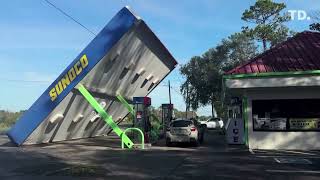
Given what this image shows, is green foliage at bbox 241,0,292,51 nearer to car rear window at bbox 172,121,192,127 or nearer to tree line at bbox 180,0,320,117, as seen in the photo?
tree line at bbox 180,0,320,117

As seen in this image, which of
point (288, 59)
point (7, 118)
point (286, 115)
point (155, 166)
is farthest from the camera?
point (7, 118)

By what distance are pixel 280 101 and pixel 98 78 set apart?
976 centimetres

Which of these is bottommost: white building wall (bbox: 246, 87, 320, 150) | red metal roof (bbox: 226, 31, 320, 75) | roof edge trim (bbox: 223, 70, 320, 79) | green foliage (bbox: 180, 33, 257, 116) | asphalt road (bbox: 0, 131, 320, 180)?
asphalt road (bbox: 0, 131, 320, 180)

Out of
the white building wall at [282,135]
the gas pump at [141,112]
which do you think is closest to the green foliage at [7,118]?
the gas pump at [141,112]

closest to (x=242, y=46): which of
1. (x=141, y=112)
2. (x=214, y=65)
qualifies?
(x=214, y=65)

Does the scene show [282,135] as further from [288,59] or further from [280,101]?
[288,59]

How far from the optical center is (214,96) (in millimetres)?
60250

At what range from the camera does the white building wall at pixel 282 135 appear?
24109 mm

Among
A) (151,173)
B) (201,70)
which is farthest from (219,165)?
(201,70)

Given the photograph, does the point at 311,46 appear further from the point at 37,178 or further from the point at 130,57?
the point at 37,178

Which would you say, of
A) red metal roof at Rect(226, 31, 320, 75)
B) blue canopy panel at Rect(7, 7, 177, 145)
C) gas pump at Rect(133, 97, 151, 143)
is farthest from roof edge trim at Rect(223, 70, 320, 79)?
gas pump at Rect(133, 97, 151, 143)

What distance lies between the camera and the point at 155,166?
16.9 m

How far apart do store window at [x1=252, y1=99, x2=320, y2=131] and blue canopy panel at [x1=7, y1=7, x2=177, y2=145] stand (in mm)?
6971

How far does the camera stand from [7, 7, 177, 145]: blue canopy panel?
24094mm
